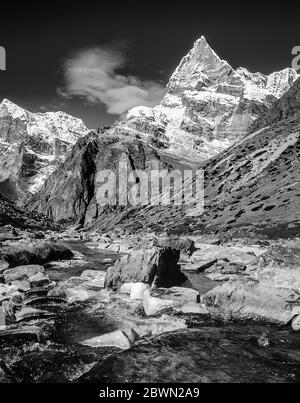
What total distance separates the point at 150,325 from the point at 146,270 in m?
11.6

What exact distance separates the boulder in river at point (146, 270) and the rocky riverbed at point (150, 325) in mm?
97

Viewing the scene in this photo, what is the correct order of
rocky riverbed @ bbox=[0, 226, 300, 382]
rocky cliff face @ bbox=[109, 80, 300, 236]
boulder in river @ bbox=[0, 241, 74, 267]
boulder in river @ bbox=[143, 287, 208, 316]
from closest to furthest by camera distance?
1. rocky riverbed @ bbox=[0, 226, 300, 382]
2. boulder in river @ bbox=[143, 287, 208, 316]
3. boulder in river @ bbox=[0, 241, 74, 267]
4. rocky cliff face @ bbox=[109, 80, 300, 236]

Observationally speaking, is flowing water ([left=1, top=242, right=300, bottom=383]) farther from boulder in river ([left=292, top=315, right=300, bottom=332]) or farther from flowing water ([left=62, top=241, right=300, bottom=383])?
boulder in river ([left=292, top=315, right=300, bottom=332])

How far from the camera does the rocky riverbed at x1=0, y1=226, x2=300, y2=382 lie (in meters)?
16.6

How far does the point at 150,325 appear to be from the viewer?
23.3 meters

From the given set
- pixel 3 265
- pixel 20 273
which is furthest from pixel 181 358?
pixel 3 265

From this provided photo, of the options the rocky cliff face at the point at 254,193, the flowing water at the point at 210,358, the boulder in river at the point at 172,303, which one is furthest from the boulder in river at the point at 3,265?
the rocky cliff face at the point at 254,193

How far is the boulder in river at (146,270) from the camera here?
114 ft

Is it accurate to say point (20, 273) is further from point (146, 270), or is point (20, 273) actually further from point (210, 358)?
point (210, 358)

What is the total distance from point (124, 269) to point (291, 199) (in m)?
78.7

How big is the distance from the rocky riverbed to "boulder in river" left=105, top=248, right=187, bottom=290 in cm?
10

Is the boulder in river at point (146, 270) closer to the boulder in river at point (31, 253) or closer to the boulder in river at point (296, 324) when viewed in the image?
the boulder in river at point (296, 324)

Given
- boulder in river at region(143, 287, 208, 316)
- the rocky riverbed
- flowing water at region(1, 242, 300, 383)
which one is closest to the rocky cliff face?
the rocky riverbed
